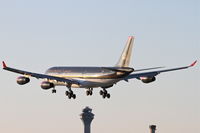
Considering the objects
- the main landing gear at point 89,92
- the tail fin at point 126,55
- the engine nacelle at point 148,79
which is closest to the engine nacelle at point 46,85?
the main landing gear at point 89,92

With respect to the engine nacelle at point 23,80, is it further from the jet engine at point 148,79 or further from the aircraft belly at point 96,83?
the jet engine at point 148,79

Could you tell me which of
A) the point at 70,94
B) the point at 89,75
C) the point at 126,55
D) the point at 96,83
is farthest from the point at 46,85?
the point at 126,55

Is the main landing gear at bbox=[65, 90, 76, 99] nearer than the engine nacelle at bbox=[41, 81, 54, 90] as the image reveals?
No

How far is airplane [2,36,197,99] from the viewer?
171m

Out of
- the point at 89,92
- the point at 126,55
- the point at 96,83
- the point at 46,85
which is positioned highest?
the point at 126,55

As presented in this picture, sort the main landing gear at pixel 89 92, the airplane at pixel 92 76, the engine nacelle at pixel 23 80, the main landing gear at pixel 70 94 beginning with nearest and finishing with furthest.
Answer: the airplane at pixel 92 76, the engine nacelle at pixel 23 80, the main landing gear at pixel 89 92, the main landing gear at pixel 70 94

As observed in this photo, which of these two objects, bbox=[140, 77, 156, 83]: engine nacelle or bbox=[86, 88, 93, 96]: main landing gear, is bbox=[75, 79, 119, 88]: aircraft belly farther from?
bbox=[140, 77, 156, 83]: engine nacelle

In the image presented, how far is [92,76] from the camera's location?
178625 millimetres

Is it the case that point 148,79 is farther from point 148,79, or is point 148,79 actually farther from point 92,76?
point 92,76

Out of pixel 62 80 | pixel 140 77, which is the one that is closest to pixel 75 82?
pixel 62 80

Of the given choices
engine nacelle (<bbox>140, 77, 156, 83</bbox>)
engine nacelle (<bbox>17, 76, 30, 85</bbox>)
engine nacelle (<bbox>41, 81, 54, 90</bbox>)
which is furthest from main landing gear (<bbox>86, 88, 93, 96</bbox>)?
engine nacelle (<bbox>17, 76, 30, 85</bbox>)

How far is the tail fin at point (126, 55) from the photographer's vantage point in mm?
171725

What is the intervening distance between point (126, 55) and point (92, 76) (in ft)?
36.9

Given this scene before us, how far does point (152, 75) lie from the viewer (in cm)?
18050
